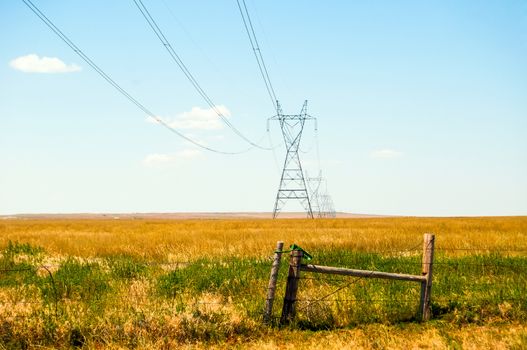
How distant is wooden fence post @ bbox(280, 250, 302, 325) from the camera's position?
8.36 metres

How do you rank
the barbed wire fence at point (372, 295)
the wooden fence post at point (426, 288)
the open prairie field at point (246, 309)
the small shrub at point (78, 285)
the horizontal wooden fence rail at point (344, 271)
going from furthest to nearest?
the small shrub at point (78, 285)
the barbed wire fence at point (372, 295)
the wooden fence post at point (426, 288)
the horizontal wooden fence rail at point (344, 271)
the open prairie field at point (246, 309)

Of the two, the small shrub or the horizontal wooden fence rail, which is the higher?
the horizontal wooden fence rail

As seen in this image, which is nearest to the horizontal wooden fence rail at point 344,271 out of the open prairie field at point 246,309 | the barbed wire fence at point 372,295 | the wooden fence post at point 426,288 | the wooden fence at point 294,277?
the wooden fence at point 294,277

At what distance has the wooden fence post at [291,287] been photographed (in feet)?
27.4

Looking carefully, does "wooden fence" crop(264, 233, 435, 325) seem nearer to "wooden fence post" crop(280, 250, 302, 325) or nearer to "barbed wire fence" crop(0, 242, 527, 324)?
"wooden fence post" crop(280, 250, 302, 325)

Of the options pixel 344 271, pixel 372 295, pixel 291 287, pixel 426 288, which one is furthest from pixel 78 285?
pixel 426 288

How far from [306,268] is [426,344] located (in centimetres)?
222

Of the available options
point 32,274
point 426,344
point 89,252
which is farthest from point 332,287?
point 89,252

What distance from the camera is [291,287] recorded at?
330 inches

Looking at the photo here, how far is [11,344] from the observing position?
7.63 meters

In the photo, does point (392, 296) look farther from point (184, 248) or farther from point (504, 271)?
point (184, 248)

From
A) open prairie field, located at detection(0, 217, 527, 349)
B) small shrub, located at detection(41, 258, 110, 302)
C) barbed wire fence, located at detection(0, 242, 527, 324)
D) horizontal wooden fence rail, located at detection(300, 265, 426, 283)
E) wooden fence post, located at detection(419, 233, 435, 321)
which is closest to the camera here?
open prairie field, located at detection(0, 217, 527, 349)

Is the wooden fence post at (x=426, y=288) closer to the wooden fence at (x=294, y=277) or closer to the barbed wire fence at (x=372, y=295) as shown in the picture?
the wooden fence at (x=294, y=277)

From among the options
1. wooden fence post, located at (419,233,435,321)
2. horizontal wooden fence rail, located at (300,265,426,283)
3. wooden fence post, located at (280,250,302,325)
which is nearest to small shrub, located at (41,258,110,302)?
wooden fence post, located at (280,250,302,325)
